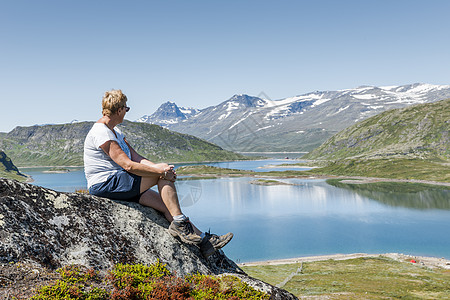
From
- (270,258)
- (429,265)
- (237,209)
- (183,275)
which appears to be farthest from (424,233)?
(183,275)

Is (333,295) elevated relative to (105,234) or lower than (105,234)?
lower

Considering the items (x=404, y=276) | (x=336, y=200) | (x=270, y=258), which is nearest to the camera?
(x=404, y=276)

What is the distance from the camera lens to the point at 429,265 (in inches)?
2544

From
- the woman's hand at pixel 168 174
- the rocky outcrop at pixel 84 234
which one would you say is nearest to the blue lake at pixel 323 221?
the rocky outcrop at pixel 84 234

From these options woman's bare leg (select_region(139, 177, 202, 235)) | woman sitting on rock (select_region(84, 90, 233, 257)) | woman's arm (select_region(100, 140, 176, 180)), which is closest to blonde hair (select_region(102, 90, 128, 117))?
woman sitting on rock (select_region(84, 90, 233, 257))

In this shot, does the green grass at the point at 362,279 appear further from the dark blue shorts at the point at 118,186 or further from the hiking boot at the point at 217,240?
the dark blue shorts at the point at 118,186

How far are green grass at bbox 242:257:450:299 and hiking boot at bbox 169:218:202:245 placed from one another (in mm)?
36841

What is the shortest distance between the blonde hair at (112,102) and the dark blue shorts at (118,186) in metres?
1.51

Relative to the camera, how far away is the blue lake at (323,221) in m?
81.2

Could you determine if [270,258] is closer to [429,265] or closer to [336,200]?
[429,265]

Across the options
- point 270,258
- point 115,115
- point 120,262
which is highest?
point 115,115

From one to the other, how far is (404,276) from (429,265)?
49.0ft

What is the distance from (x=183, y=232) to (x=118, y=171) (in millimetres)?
2188

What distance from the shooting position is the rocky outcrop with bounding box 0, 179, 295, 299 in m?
6.18
